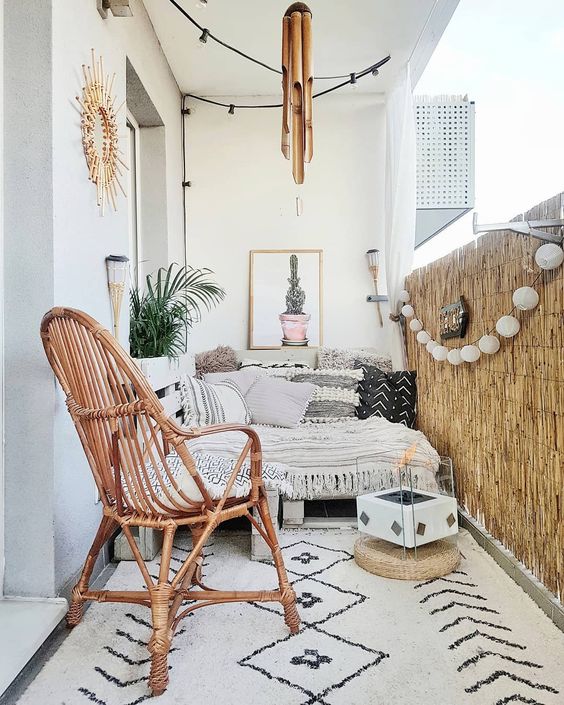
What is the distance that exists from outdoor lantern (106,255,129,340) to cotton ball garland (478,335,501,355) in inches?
57.2

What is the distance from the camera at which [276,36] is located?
377 centimetres

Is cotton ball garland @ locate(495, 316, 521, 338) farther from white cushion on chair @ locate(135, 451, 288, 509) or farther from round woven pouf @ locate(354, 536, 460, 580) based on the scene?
white cushion on chair @ locate(135, 451, 288, 509)

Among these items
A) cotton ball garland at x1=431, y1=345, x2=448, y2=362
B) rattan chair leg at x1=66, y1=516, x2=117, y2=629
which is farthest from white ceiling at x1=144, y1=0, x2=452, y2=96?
rattan chair leg at x1=66, y1=516, x2=117, y2=629

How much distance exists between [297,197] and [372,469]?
267 centimetres

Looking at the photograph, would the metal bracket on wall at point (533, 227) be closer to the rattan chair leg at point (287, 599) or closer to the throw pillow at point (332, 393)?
the rattan chair leg at point (287, 599)

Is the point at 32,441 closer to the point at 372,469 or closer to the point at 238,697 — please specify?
the point at 238,697

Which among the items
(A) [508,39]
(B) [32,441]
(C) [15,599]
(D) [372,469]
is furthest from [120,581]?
(A) [508,39]

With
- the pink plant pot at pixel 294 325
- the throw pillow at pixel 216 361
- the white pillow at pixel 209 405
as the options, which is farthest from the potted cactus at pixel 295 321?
the white pillow at pixel 209 405

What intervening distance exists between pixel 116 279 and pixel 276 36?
228 cm

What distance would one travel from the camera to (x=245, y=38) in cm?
380

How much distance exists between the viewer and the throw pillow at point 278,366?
399cm

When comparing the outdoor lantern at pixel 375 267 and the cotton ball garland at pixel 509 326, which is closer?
the cotton ball garland at pixel 509 326

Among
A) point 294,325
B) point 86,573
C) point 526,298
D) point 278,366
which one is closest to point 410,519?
point 526,298

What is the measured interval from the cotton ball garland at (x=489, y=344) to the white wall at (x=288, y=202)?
2450 millimetres
